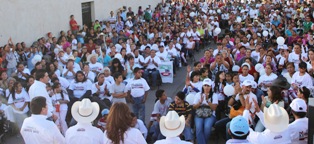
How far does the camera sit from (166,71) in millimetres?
14656

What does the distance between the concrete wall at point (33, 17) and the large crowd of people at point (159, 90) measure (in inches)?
20.9

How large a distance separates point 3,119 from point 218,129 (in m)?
4.50

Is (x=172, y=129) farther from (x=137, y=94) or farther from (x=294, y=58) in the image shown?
(x=294, y=58)

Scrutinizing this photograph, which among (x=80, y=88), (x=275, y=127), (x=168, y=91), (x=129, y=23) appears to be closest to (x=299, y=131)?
(x=275, y=127)

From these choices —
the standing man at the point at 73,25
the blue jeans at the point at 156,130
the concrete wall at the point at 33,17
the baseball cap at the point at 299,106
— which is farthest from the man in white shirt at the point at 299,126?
the standing man at the point at 73,25

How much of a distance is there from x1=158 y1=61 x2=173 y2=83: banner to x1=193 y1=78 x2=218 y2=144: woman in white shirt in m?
5.44

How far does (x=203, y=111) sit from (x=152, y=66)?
566cm

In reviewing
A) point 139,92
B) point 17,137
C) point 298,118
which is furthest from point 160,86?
point 298,118

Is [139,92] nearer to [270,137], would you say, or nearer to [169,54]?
[270,137]

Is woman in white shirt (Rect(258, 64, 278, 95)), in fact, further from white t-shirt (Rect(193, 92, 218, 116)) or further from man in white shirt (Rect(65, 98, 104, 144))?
man in white shirt (Rect(65, 98, 104, 144))

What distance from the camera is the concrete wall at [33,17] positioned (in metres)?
16.2

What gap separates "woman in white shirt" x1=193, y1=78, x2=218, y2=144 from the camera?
8675 mm

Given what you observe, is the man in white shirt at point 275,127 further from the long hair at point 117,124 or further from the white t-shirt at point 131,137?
the long hair at point 117,124

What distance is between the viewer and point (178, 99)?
8555 mm
